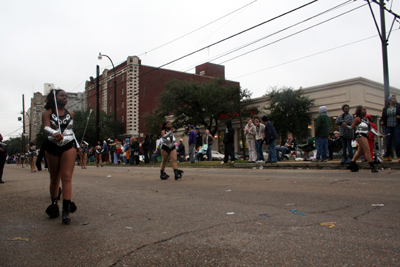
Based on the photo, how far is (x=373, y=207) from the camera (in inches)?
171

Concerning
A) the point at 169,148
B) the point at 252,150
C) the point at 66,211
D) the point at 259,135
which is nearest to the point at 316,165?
the point at 259,135

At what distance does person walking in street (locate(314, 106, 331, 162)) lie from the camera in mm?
11609

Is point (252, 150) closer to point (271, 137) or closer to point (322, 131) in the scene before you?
point (271, 137)

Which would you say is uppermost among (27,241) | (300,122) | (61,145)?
(300,122)

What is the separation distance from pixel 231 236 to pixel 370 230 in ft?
4.72

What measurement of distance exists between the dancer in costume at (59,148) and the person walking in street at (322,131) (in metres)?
9.54

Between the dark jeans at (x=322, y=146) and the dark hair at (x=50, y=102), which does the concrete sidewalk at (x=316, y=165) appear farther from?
the dark hair at (x=50, y=102)

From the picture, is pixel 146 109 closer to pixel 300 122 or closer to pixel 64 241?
pixel 300 122

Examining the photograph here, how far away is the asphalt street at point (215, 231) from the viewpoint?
264 centimetres

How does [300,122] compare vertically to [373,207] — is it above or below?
above

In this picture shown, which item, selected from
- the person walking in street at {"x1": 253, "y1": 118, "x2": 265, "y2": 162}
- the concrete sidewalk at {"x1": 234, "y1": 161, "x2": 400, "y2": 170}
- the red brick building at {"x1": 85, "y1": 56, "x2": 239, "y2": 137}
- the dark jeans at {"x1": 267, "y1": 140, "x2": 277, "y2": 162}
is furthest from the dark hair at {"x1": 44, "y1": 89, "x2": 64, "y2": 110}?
the red brick building at {"x1": 85, "y1": 56, "x2": 239, "y2": 137}

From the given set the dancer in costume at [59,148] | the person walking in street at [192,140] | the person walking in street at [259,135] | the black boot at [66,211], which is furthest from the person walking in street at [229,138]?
the black boot at [66,211]

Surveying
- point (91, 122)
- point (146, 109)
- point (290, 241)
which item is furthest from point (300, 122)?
point (91, 122)

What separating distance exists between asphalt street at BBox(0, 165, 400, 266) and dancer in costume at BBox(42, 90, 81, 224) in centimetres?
31
